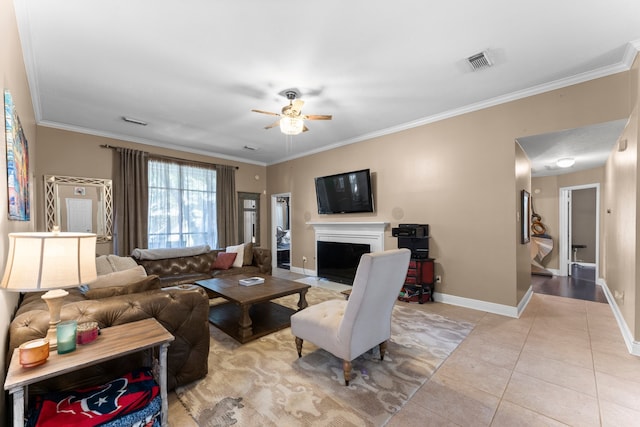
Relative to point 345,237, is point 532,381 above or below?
below

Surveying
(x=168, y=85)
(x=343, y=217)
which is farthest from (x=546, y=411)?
(x=168, y=85)

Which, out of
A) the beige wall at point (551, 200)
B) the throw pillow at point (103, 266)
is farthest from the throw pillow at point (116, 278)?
the beige wall at point (551, 200)

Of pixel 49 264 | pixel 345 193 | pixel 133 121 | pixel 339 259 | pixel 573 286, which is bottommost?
pixel 573 286

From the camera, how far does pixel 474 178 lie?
3893 mm

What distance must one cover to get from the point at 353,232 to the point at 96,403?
4420 millimetres

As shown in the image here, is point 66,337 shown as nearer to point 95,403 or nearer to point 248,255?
point 95,403

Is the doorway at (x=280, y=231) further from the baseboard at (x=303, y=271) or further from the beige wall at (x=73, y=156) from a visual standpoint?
the beige wall at (x=73, y=156)

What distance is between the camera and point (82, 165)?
4.68 metres

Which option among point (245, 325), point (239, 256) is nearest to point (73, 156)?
point (239, 256)

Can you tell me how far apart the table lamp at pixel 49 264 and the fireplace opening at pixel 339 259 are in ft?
14.0

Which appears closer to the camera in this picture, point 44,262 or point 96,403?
point 44,262

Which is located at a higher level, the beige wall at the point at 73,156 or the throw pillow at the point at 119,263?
the beige wall at the point at 73,156

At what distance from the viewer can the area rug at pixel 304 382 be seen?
1.81m

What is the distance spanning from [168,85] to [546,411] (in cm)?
456
